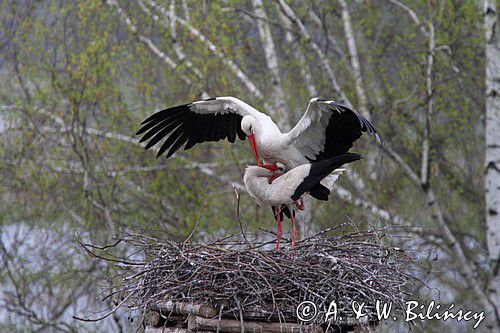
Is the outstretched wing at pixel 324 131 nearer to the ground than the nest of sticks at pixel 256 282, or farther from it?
farther from it

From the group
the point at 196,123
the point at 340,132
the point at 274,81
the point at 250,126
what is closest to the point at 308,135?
the point at 340,132

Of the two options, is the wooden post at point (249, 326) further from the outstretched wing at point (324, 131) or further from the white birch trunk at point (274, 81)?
the white birch trunk at point (274, 81)

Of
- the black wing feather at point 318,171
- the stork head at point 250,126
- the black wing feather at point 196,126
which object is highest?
the black wing feather at point 196,126

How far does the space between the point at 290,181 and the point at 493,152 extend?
15.7 feet

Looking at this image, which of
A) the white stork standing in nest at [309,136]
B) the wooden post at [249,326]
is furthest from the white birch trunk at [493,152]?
the wooden post at [249,326]

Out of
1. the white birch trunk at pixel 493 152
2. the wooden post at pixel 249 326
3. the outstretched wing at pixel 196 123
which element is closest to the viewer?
the wooden post at pixel 249 326

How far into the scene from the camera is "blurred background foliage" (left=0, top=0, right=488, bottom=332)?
9.84 metres

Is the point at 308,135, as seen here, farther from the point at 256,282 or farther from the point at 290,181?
the point at 256,282

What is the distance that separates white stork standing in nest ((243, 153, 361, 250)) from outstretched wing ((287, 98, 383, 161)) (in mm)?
210

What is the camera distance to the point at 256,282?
4.13m

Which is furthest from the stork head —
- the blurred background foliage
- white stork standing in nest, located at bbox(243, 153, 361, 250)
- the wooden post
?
the blurred background foliage

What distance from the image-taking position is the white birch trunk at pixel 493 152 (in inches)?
337

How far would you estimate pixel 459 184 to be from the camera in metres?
10.9

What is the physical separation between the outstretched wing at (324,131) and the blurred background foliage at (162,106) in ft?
15.1
